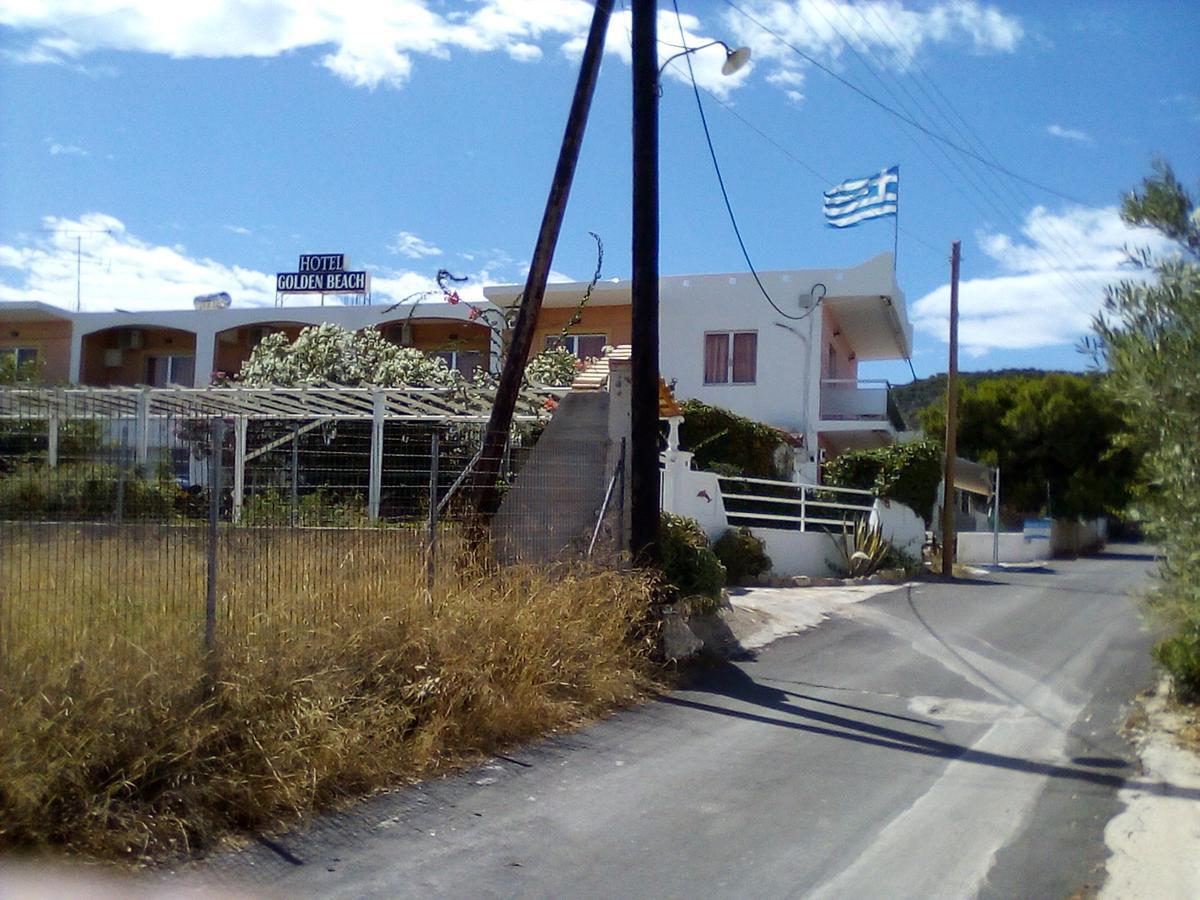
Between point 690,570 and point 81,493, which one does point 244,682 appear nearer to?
point 81,493

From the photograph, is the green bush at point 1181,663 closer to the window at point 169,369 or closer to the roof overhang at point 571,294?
the roof overhang at point 571,294

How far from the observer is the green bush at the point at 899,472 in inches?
901

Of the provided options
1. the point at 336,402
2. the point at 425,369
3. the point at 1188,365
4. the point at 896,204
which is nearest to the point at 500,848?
the point at 1188,365

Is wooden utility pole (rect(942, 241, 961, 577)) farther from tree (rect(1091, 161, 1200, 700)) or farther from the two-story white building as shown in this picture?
tree (rect(1091, 161, 1200, 700))

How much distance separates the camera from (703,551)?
40.6 ft

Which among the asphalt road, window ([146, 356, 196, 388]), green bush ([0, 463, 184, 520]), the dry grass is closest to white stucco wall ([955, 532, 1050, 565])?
the asphalt road

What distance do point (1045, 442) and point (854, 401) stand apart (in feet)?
53.6

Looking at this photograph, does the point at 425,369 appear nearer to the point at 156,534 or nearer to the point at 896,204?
the point at 896,204

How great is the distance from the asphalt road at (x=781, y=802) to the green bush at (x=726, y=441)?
1050 centimetres

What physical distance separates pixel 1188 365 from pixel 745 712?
4405 mm

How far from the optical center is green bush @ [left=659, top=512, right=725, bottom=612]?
11977 millimetres

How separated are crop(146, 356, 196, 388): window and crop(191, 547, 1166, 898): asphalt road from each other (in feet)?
83.8

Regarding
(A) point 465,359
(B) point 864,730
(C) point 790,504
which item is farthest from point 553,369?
(B) point 864,730

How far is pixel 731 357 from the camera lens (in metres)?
26.9
